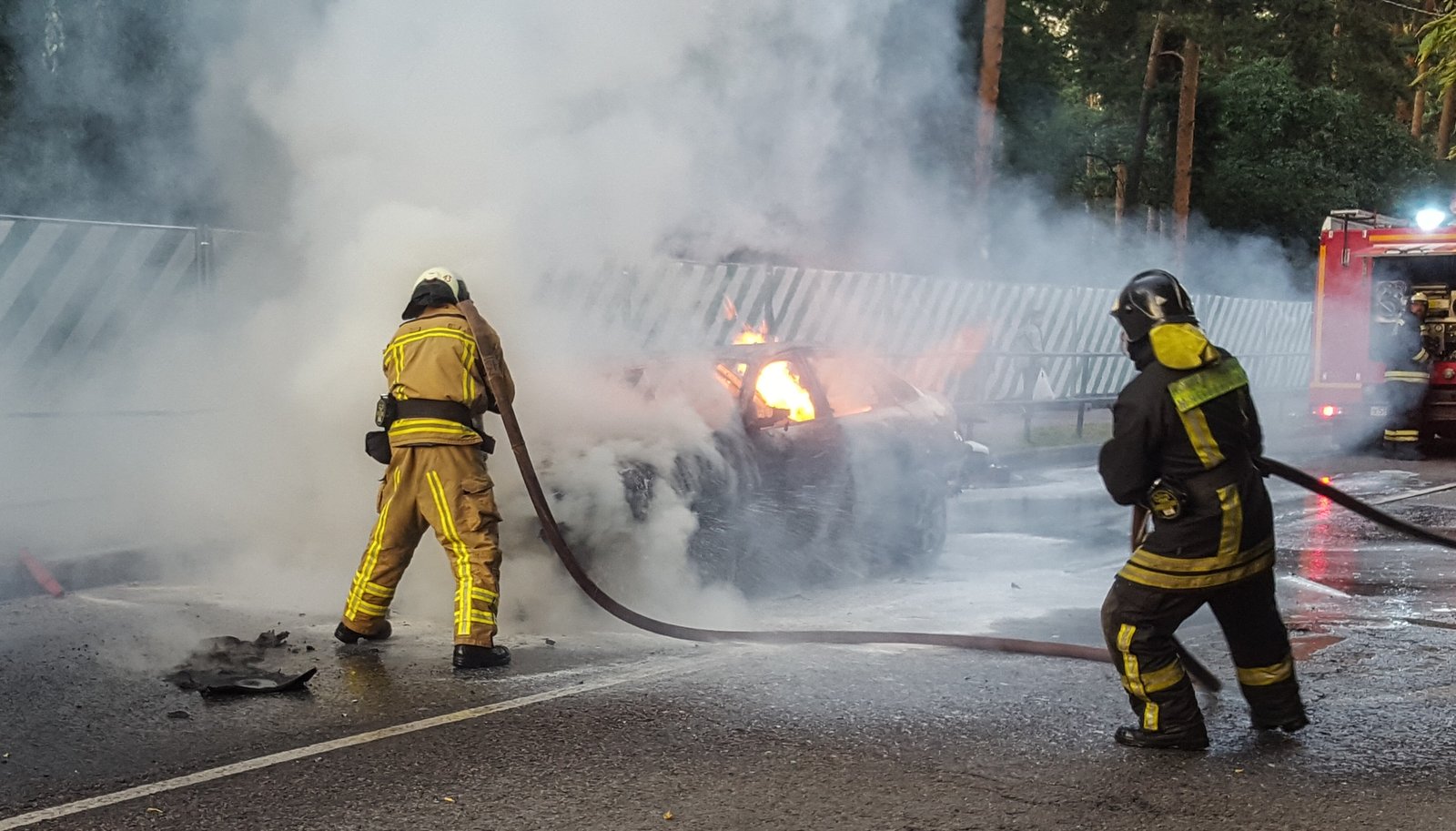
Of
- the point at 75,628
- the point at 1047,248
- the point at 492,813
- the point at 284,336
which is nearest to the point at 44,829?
the point at 492,813

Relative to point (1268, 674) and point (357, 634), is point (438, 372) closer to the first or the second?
point (357, 634)

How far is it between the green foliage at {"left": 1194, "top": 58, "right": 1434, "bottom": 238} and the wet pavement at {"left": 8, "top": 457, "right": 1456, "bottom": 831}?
96.4ft

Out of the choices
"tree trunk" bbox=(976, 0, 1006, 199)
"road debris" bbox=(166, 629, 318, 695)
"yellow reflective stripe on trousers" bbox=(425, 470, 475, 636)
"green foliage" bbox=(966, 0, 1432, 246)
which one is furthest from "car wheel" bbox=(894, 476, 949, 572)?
"green foliage" bbox=(966, 0, 1432, 246)

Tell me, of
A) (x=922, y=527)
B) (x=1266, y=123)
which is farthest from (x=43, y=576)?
(x=1266, y=123)

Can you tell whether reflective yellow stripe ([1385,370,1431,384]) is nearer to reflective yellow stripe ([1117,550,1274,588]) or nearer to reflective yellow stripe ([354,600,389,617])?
reflective yellow stripe ([1117,550,1274,588])

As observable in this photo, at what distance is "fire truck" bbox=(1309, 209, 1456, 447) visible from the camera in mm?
16562

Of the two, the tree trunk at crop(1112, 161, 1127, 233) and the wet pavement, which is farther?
the tree trunk at crop(1112, 161, 1127, 233)

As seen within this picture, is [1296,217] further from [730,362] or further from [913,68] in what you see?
[730,362]

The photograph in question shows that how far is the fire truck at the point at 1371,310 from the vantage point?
16.6 metres

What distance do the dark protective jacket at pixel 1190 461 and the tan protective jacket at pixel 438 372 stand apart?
2.65m

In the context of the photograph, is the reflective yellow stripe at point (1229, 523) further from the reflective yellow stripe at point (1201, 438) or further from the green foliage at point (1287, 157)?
the green foliage at point (1287, 157)

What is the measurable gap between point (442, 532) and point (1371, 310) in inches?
551

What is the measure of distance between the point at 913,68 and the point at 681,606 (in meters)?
→ 7.48

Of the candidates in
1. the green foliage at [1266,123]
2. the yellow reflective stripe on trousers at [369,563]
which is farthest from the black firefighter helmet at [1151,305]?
the green foliage at [1266,123]
